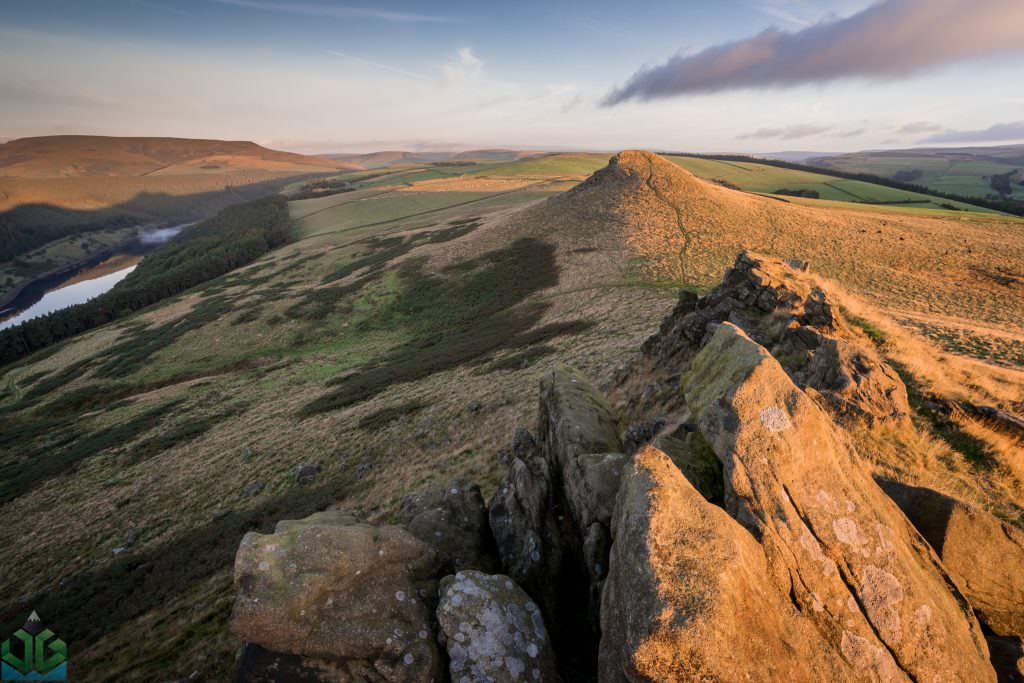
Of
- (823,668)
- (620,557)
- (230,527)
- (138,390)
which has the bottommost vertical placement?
(138,390)

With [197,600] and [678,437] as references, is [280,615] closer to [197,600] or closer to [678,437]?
[678,437]

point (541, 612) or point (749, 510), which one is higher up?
point (749, 510)

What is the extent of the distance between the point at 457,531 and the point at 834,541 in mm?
7688

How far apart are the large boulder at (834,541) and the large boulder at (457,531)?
19.4ft

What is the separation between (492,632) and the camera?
783cm

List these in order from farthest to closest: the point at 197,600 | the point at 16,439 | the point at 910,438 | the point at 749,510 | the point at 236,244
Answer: the point at 236,244 < the point at 16,439 < the point at 197,600 < the point at 910,438 < the point at 749,510

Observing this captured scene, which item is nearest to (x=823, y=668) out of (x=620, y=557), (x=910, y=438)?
(x=620, y=557)

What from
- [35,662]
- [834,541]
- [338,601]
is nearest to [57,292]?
[35,662]

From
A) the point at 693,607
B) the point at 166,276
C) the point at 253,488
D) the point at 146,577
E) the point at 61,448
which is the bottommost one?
the point at 61,448

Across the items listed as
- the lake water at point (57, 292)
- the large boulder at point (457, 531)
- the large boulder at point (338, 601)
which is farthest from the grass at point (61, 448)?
the lake water at point (57, 292)

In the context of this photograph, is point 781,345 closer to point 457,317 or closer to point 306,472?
point 306,472

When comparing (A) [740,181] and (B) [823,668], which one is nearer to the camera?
(B) [823,668]

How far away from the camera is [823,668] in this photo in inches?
230

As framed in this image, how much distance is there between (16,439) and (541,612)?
58778 millimetres
